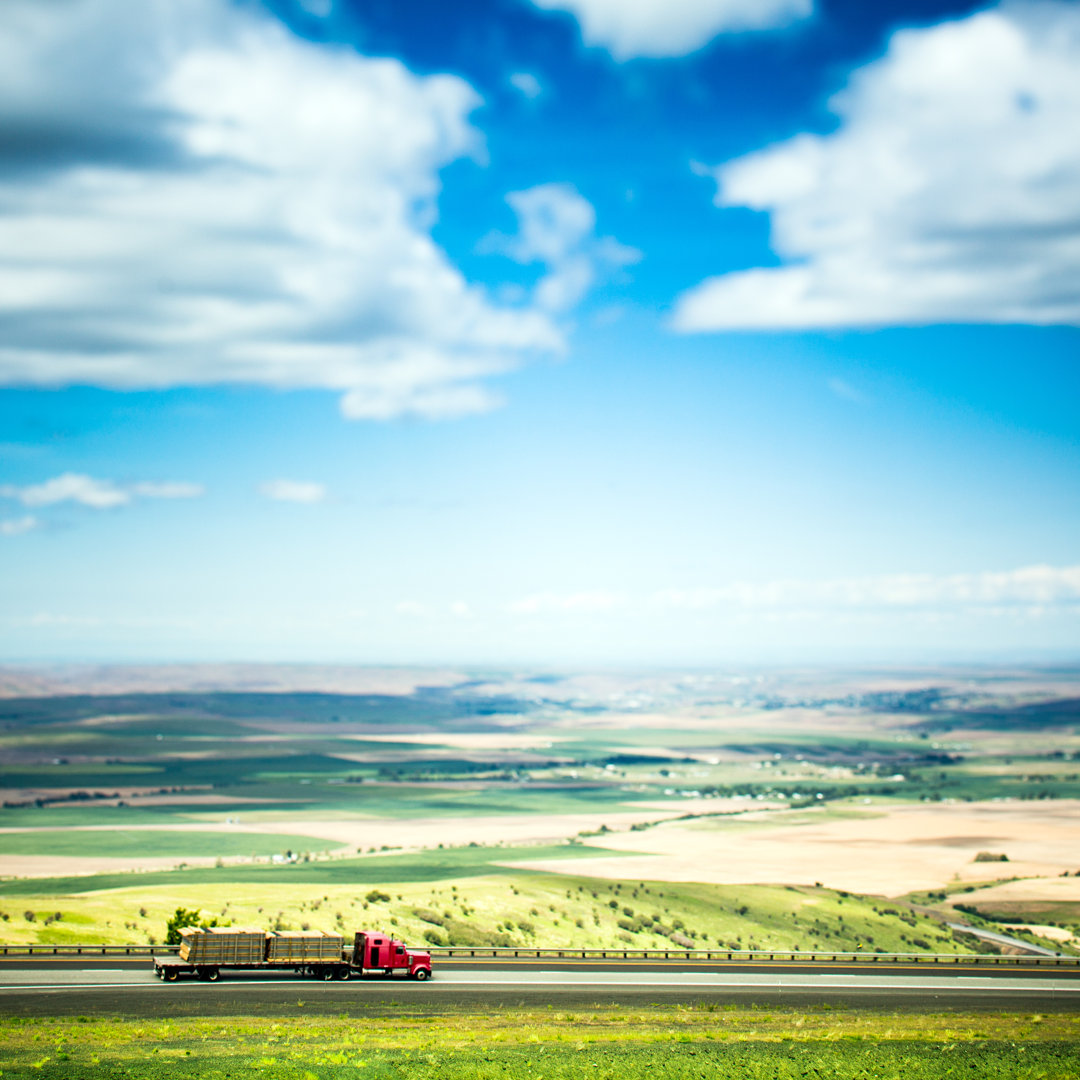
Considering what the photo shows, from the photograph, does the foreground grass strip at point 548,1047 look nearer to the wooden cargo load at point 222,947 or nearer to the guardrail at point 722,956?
the wooden cargo load at point 222,947

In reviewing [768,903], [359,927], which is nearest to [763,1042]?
[359,927]

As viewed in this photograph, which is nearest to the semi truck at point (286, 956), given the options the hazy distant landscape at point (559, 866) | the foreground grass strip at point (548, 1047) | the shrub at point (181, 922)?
the foreground grass strip at point (548, 1047)

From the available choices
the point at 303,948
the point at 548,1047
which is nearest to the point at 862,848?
the point at 303,948

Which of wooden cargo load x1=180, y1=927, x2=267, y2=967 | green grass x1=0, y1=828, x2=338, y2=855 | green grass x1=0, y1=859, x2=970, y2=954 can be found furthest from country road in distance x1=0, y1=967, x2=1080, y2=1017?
green grass x1=0, y1=828, x2=338, y2=855

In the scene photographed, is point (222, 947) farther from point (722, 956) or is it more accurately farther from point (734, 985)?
point (722, 956)

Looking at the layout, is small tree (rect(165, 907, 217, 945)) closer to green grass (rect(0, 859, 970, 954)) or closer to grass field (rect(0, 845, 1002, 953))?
grass field (rect(0, 845, 1002, 953))
